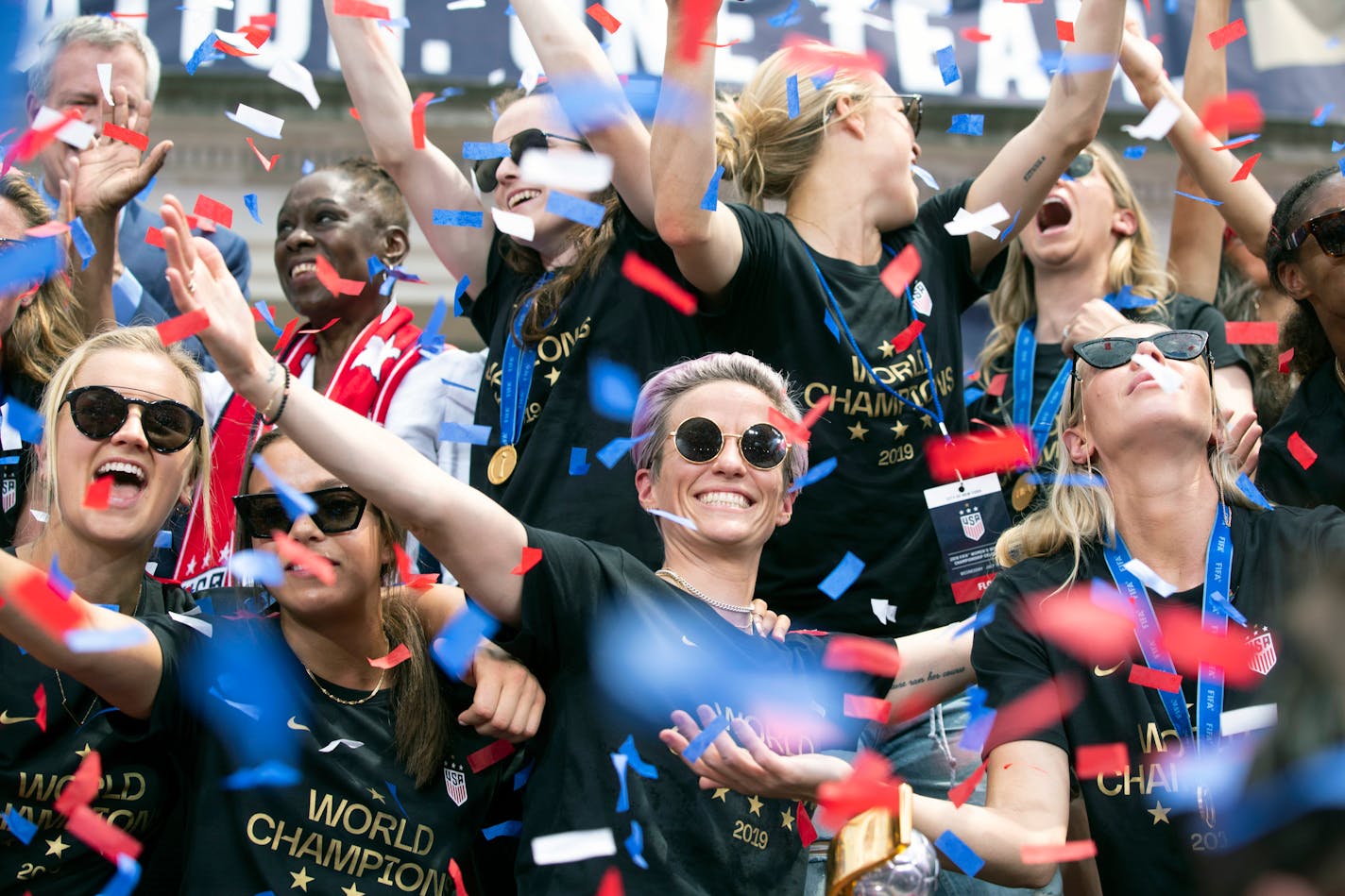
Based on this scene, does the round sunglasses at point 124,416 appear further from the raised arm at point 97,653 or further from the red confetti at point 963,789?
the red confetti at point 963,789

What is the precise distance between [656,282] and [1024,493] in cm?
118

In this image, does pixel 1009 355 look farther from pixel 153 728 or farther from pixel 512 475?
pixel 153 728

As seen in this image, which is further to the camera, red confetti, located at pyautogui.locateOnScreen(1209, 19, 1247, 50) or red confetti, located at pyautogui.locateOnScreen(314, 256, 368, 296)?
red confetti, located at pyautogui.locateOnScreen(314, 256, 368, 296)

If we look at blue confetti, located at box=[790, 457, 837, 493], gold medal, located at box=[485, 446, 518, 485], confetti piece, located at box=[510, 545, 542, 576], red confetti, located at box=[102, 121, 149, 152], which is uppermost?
red confetti, located at box=[102, 121, 149, 152]

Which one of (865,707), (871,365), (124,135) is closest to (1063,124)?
(871,365)

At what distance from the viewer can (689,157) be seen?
364cm

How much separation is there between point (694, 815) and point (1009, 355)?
7.80 ft

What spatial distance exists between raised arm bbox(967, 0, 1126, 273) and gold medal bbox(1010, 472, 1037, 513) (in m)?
0.67

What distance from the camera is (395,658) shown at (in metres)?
3.63

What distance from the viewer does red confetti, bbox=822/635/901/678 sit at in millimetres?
3674

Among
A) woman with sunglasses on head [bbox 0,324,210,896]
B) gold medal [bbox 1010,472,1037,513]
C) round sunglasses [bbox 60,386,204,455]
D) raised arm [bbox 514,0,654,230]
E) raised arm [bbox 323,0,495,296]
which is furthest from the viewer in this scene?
gold medal [bbox 1010,472,1037,513]

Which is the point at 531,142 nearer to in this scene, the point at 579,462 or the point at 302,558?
the point at 579,462

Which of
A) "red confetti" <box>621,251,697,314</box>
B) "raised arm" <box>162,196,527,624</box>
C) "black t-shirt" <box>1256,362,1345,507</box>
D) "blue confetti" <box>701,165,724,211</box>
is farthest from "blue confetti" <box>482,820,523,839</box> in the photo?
"black t-shirt" <box>1256,362,1345,507</box>

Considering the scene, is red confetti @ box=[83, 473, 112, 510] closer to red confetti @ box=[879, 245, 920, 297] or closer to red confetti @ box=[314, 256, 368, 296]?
red confetti @ box=[314, 256, 368, 296]
